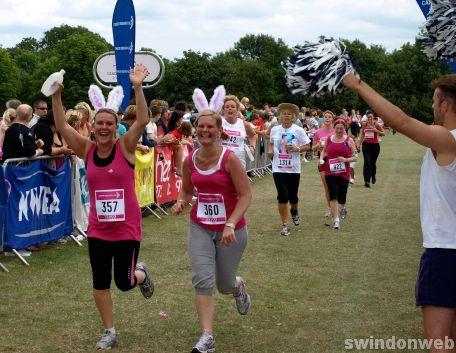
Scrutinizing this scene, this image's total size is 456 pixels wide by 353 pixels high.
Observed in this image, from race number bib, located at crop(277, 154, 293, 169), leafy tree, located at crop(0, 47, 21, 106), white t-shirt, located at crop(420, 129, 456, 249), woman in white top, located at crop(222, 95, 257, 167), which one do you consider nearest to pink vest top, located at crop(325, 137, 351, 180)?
race number bib, located at crop(277, 154, 293, 169)

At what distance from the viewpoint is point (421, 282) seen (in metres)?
4.11

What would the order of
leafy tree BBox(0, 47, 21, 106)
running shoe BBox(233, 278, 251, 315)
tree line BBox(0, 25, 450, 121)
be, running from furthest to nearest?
leafy tree BBox(0, 47, 21, 106)
tree line BBox(0, 25, 450, 121)
running shoe BBox(233, 278, 251, 315)

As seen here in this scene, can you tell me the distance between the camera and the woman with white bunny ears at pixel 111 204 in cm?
565

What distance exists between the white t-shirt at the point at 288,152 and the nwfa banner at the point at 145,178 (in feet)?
7.93

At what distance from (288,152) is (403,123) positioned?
7.75 metres

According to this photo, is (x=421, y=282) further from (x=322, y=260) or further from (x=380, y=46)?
(x=380, y=46)

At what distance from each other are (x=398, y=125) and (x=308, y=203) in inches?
481

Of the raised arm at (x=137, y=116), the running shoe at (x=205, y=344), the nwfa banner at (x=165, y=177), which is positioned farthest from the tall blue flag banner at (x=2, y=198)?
the nwfa banner at (x=165, y=177)

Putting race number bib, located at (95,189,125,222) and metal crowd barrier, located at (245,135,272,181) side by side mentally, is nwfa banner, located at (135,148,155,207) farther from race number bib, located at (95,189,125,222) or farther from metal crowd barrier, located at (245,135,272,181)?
metal crowd barrier, located at (245,135,272,181)

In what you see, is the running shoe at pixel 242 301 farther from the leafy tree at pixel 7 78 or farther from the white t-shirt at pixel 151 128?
the leafy tree at pixel 7 78

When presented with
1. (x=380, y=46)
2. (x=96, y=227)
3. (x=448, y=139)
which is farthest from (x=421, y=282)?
(x=380, y=46)

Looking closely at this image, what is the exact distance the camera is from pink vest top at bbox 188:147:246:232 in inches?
224

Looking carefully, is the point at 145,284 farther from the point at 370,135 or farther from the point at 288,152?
the point at 370,135

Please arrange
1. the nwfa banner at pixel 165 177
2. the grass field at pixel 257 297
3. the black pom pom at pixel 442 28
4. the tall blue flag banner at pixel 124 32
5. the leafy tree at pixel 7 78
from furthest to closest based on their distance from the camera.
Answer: the leafy tree at pixel 7 78
the nwfa banner at pixel 165 177
the tall blue flag banner at pixel 124 32
the grass field at pixel 257 297
the black pom pom at pixel 442 28
